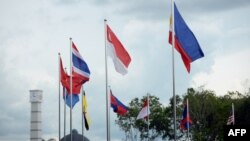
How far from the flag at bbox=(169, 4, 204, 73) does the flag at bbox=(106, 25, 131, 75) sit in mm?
2540

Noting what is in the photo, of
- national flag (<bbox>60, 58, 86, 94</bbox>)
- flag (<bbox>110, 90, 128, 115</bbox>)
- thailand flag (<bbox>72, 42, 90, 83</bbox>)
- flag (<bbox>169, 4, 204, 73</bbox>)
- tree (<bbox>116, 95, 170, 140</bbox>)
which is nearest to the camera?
flag (<bbox>169, 4, 204, 73</bbox>)

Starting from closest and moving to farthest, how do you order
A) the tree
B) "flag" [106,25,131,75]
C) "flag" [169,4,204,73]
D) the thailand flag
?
"flag" [169,4,204,73]
"flag" [106,25,131,75]
the thailand flag
the tree

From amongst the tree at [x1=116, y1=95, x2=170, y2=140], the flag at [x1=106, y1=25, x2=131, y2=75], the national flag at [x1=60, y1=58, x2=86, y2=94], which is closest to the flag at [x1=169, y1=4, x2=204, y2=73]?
the flag at [x1=106, y1=25, x2=131, y2=75]

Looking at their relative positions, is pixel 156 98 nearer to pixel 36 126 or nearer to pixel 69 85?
pixel 36 126

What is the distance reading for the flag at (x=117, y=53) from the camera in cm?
3375

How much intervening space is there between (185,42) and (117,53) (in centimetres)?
402

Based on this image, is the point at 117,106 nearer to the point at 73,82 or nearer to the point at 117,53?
the point at 73,82

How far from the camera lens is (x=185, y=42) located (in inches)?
1259

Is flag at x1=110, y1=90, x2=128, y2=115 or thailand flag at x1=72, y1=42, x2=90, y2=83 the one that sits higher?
thailand flag at x1=72, y1=42, x2=90, y2=83

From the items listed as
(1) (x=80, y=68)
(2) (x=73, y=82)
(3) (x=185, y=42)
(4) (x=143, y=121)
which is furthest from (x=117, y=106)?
(4) (x=143, y=121)

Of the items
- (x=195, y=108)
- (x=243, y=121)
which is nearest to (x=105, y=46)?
(x=243, y=121)

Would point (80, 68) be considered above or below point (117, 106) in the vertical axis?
above

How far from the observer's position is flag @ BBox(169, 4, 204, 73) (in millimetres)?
31297

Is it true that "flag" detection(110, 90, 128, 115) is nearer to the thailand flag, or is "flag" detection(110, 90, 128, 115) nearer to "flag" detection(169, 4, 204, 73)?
the thailand flag
